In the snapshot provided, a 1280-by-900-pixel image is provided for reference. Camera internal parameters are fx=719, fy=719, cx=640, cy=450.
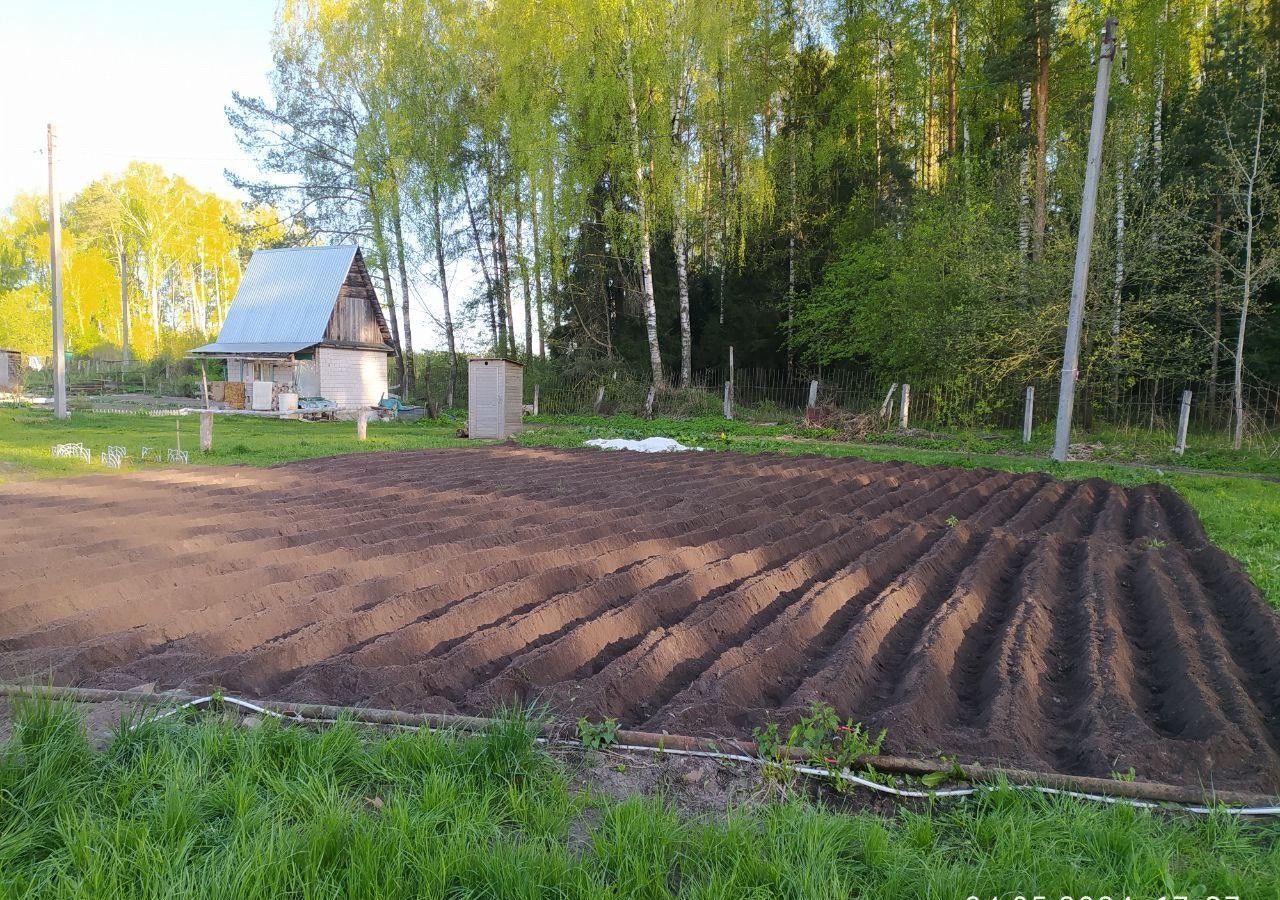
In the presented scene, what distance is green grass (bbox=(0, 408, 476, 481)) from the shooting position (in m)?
11.2

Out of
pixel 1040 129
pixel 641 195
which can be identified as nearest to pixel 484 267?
pixel 641 195

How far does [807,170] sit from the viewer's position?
24.0 meters

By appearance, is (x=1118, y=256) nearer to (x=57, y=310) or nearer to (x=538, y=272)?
(x=538, y=272)

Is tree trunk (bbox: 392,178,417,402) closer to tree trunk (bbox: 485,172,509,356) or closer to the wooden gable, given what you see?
the wooden gable

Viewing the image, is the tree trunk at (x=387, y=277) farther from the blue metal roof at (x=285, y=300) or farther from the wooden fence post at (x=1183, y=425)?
the wooden fence post at (x=1183, y=425)

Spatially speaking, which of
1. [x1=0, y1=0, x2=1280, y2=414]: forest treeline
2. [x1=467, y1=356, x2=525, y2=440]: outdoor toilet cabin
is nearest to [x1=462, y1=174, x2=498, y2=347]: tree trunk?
[x1=0, y1=0, x2=1280, y2=414]: forest treeline

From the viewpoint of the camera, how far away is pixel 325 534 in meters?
6.24

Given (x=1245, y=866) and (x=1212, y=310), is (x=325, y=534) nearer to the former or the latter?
(x=1245, y=866)

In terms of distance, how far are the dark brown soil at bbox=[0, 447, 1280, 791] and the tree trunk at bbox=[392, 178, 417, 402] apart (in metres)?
19.9

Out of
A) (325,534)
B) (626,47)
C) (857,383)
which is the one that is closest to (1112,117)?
(857,383)

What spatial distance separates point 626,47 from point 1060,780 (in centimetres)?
2192

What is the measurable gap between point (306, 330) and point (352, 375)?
2275 mm

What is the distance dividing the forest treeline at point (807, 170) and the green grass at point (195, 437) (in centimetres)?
773

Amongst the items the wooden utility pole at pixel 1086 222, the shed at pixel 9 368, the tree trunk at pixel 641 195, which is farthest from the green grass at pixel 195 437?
the shed at pixel 9 368
